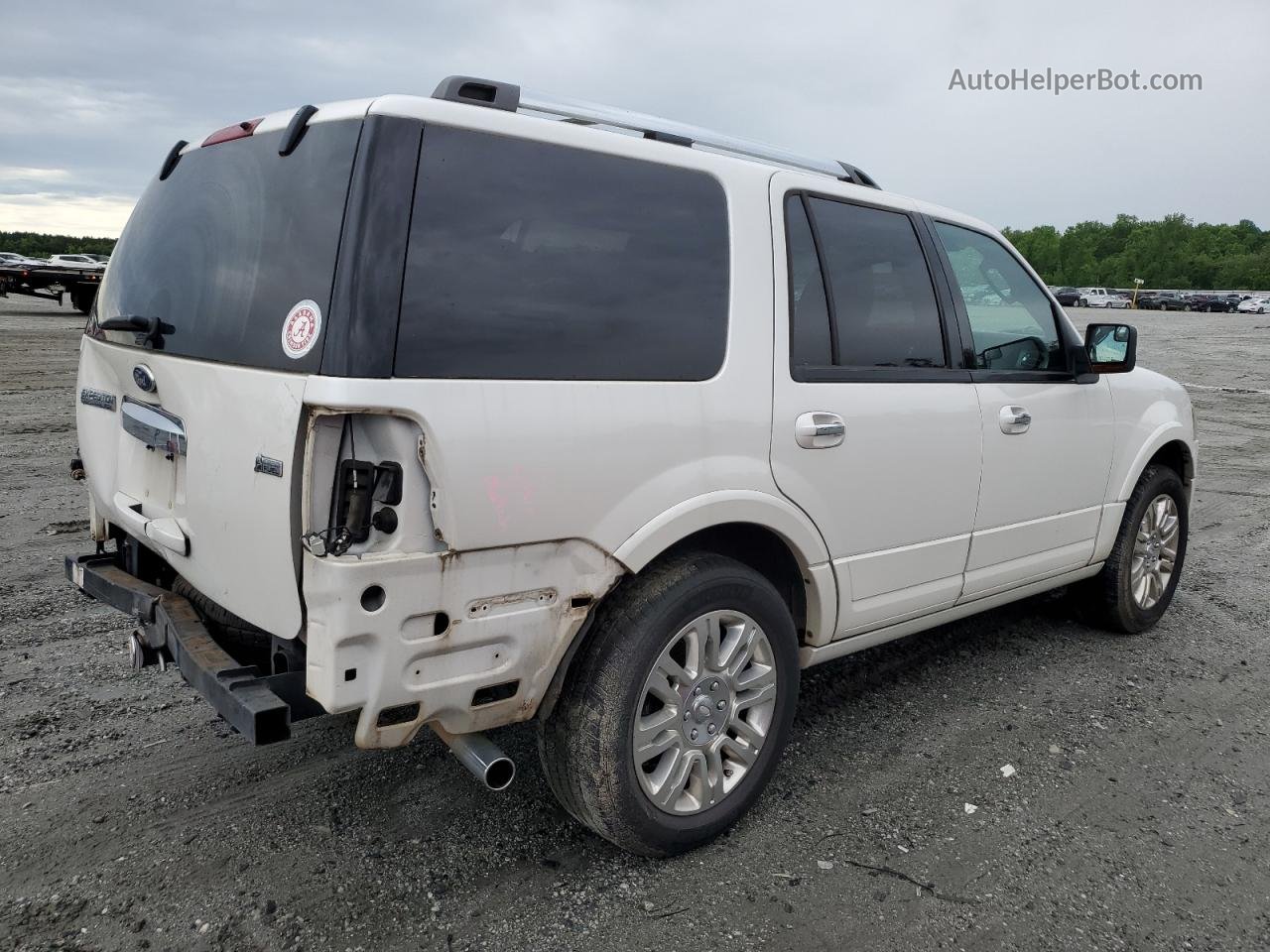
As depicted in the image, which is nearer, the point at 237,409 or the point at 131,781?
the point at 237,409

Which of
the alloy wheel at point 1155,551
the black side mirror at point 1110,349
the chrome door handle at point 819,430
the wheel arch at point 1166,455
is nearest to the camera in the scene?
the chrome door handle at point 819,430

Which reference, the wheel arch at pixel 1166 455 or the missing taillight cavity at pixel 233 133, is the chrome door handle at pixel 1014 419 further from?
the missing taillight cavity at pixel 233 133

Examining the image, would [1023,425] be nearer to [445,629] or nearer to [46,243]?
[445,629]

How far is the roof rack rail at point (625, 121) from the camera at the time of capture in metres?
2.63

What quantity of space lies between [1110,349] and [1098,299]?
7956 cm

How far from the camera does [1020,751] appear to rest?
3.75m

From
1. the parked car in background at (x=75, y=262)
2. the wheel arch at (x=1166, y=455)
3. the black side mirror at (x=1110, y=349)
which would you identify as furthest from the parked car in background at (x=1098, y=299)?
the black side mirror at (x=1110, y=349)

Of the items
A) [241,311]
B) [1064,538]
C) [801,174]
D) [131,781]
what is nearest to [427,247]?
[241,311]

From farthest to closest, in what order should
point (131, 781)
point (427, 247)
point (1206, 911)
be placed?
point (131, 781)
point (1206, 911)
point (427, 247)

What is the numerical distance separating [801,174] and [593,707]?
1877 mm

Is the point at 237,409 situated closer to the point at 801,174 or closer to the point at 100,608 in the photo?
the point at 801,174

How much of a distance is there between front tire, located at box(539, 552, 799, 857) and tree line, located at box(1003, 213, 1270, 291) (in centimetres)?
12360

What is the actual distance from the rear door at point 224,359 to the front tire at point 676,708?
83 cm

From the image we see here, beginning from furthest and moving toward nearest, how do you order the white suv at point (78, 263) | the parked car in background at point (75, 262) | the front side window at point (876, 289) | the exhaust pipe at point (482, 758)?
the parked car in background at point (75, 262) → the white suv at point (78, 263) → the front side window at point (876, 289) → the exhaust pipe at point (482, 758)
